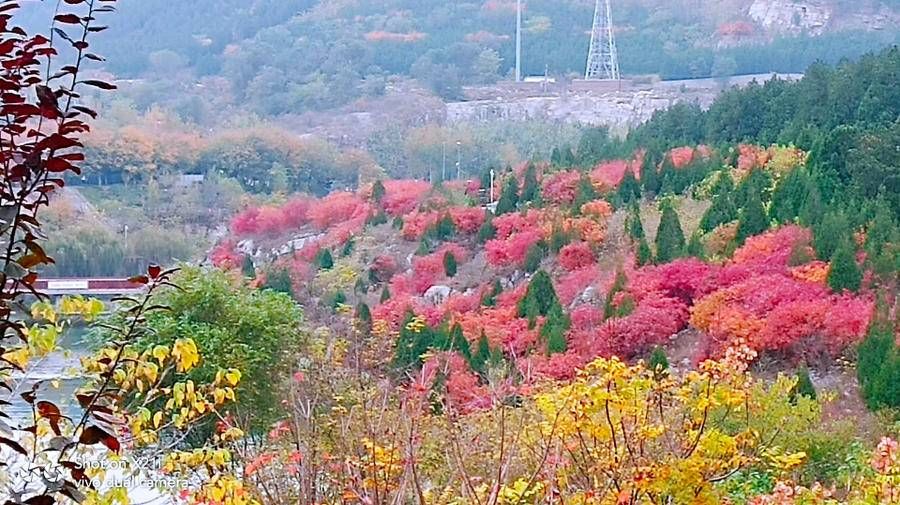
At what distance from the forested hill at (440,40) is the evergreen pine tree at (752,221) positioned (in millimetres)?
23460

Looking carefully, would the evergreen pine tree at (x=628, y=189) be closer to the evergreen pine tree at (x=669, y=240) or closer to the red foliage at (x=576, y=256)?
the red foliage at (x=576, y=256)

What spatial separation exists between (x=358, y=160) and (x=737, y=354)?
80.2 feet

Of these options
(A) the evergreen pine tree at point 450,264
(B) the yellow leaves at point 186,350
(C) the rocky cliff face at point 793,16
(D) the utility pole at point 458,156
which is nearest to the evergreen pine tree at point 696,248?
(A) the evergreen pine tree at point 450,264

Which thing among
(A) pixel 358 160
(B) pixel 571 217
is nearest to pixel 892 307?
(B) pixel 571 217

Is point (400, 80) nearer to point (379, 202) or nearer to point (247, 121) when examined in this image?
point (247, 121)

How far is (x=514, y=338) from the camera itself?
36.4 ft

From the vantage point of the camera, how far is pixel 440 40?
3997 cm

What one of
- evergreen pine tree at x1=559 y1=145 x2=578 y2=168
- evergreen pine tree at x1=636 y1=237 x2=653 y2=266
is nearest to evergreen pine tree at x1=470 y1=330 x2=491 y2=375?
evergreen pine tree at x1=636 y1=237 x2=653 y2=266

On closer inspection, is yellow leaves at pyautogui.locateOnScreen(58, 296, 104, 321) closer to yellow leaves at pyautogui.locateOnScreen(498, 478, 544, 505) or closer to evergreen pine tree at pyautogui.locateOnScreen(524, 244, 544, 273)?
yellow leaves at pyautogui.locateOnScreen(498, 478, 544, 505)

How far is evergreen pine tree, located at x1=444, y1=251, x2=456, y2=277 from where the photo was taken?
48.5ft

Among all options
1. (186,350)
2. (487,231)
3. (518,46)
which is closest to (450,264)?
(487,231)

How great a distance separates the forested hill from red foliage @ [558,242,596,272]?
22.4m

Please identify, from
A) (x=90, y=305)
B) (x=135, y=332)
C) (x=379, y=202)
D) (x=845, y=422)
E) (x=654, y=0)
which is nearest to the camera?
(x=135, y=332)

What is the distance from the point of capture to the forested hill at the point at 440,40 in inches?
1431
